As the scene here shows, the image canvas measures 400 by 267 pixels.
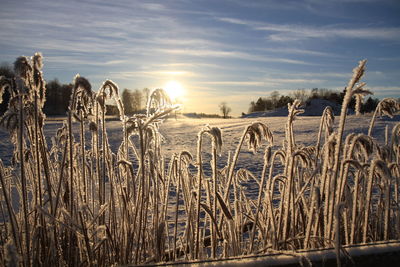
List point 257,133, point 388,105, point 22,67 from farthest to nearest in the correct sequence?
point 388,105 → point 257,133 → point 22,67

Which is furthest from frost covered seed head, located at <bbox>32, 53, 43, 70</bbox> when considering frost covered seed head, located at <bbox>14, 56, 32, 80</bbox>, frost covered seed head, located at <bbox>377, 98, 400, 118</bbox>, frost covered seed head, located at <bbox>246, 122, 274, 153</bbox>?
frost covered seed head, located at <bbox>377, 98, 400, 118</bbox>

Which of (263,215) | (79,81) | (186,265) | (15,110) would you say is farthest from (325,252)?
(15,110)

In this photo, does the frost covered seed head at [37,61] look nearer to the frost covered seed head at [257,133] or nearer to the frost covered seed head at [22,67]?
the frost covered seed head at [22,67]

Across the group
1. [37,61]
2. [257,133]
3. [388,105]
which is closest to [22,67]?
[37,61]

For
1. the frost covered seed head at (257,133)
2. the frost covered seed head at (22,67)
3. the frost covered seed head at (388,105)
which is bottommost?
the frost covered seed head at (257,133)

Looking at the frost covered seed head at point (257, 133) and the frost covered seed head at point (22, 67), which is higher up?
the frost covered seed head at point (22, 67)

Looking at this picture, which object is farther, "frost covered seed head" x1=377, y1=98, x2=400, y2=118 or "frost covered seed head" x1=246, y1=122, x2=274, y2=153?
"frost covered seed head" x1=377, y1=98, x2=400, y2=118

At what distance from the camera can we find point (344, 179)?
1589 mm

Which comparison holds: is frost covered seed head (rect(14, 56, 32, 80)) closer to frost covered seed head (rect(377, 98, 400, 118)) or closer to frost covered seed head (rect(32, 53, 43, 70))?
frost covered seed head (rect(32, 53, 43, 70))

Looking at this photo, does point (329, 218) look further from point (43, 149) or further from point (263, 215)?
point (43, 149)

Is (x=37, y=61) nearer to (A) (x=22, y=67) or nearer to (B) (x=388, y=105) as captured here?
(A) (x=22, y=67)

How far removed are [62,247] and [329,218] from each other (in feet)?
4.89

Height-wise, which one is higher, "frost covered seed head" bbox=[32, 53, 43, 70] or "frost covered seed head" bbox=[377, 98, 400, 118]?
"frost covered seed head" bbox=[32, 53, 43, 70]

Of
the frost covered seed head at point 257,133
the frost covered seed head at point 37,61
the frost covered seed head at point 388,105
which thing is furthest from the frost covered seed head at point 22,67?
the frost covered seed head at point 388,105
